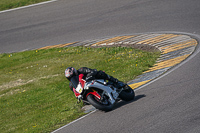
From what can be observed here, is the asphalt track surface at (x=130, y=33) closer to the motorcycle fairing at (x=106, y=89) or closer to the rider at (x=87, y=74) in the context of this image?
the motorcycle fairing at (x=106, y=89)

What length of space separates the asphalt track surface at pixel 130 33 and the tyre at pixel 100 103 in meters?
0.15

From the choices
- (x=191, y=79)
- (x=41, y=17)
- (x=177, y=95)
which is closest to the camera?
(x=177, y=95)

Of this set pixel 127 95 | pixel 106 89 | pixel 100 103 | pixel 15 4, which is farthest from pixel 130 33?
pixel 15 4

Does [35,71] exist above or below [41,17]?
below

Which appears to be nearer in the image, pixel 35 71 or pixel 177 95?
pixel 177 95

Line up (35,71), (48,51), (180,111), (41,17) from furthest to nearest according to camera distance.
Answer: (41,17) < (48,51) < (35,71) < (180,111)

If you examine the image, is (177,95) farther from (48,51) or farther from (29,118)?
(48,51)

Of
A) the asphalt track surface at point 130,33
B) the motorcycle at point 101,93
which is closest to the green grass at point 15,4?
the asphalt track surface at point 130,33

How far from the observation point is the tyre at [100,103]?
761cm

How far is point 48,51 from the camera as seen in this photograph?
1389cm

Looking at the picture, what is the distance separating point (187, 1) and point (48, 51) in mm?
6751

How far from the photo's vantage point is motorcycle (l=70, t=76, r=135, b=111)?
25.3ft

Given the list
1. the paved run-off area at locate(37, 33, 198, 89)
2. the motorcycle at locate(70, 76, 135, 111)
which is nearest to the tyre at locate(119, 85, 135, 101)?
the motorcycle at locate(70, 76, 135, 111)

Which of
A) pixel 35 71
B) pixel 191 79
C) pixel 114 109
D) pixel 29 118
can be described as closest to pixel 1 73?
pixel 35 71
